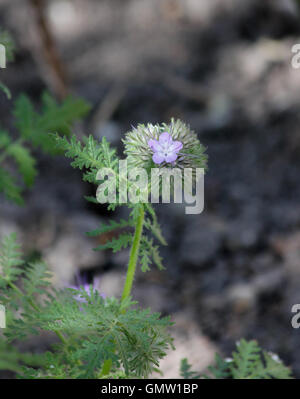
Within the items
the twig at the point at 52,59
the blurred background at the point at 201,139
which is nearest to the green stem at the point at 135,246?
the blurred background at the point at 201,139

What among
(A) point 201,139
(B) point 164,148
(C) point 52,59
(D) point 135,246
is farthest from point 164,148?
(A) point 201,139

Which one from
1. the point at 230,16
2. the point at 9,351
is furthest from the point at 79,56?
the point at 9,351

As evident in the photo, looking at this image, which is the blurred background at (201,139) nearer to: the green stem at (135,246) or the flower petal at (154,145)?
the green stem at (135,246)

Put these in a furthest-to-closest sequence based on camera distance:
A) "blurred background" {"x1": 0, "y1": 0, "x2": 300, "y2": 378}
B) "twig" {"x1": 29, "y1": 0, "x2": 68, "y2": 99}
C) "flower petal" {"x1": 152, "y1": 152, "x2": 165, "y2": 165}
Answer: "twig" {"x1": 29, "y1": 0, "x2": 68, "y2": 99} < "blurred background" {"x1": 0, "y1": 0, "x2": 300, "y2": 378} < "flower petal" {"x1": 152, "y1": 152, "x2": 165, "y2": 165}

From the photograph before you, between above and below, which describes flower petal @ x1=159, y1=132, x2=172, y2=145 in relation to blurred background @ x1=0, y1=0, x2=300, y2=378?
below

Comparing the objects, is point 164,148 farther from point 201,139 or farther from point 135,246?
point 201,139

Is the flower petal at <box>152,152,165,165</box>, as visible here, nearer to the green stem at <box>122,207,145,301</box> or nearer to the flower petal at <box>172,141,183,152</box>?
the flower petal at <box>172,141,183,152</box>

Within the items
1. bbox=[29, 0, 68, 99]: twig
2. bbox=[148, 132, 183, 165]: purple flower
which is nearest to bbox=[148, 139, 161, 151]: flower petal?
bbox=[148, 132, 183, 165]: purple flower

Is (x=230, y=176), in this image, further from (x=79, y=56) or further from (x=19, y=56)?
(x=19, y=56)
